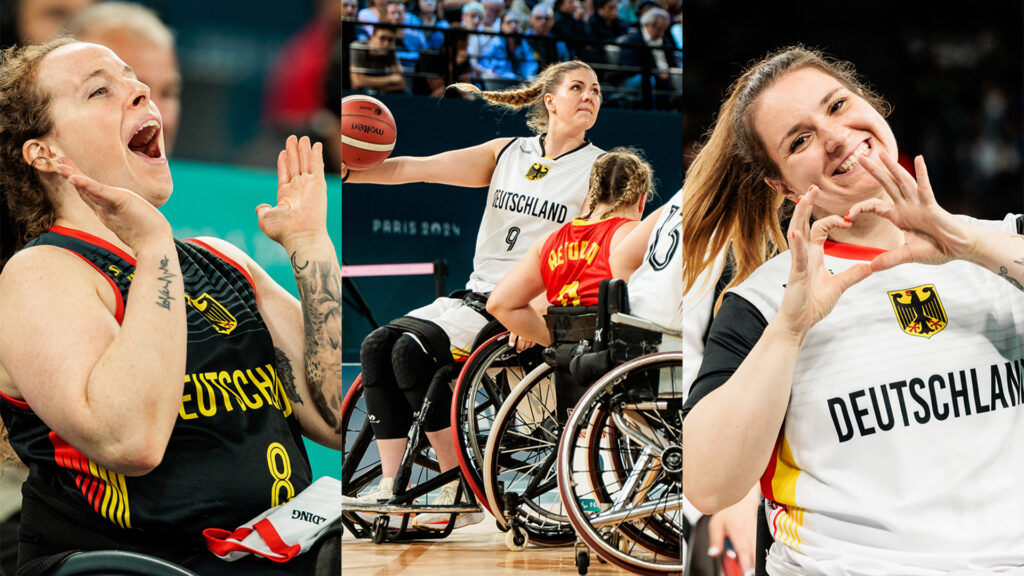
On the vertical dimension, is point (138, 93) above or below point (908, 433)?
above

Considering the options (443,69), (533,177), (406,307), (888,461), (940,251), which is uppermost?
(443,69)

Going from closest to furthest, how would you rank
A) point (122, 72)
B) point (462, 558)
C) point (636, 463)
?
point (122, 72), point (636, 463), point (462, 558)

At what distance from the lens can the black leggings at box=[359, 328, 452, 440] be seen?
3.42 metres

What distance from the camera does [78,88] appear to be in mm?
2367

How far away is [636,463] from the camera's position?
10.7ft

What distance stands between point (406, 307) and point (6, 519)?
1469 millimetres

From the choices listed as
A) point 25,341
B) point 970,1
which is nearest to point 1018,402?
point 970,1

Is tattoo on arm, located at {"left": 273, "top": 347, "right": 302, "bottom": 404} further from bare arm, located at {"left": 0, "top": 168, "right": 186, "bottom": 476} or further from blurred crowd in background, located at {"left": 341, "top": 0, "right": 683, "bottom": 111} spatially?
blurred crowd in background, located at {"left": 341, "top": 0, "right": 683, "bottom": 111}

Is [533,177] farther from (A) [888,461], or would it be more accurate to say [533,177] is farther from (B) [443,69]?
(A) [888,461]

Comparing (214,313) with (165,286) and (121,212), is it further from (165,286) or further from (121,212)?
(121,212)

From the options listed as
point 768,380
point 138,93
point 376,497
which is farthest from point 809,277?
point 376,497

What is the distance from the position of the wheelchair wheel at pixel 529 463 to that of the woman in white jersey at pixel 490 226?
159mm

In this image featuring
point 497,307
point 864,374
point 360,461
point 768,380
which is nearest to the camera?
point 768,380

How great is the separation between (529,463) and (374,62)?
5.14 ft
